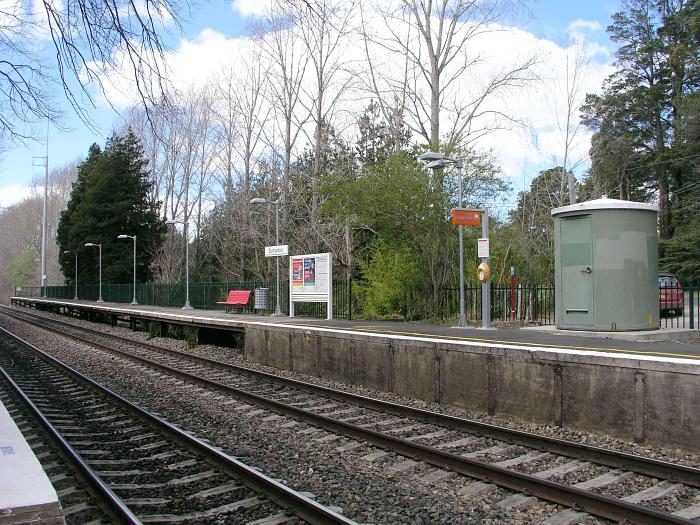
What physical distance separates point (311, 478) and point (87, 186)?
61.7 metres

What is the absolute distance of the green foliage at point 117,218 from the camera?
192 ft

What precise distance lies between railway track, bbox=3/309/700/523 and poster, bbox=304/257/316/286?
8.81 m

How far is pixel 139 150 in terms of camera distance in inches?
2589

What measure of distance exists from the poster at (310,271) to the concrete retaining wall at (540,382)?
6.58 m

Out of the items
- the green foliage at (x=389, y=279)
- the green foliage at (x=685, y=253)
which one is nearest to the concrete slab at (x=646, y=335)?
the green foliage at (x=389, y=279)

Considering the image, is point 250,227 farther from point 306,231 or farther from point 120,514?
point 120,514

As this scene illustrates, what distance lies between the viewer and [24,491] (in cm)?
441

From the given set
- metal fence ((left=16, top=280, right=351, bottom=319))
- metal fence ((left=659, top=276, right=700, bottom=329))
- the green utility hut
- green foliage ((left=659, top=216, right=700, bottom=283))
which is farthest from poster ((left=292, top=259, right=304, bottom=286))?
green foliage ((left=659, top=216, right=700, bottom=283))

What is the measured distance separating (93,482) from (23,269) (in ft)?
351

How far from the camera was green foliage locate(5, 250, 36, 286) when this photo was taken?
10044cm

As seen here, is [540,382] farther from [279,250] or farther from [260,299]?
[260,299]

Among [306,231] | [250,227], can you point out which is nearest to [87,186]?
[250,227]

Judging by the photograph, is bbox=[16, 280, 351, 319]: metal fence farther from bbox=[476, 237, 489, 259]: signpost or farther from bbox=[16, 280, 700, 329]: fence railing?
bbox=[476, 237, 489, 259]: signpost

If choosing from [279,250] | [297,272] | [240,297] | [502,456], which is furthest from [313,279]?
[502,456]
